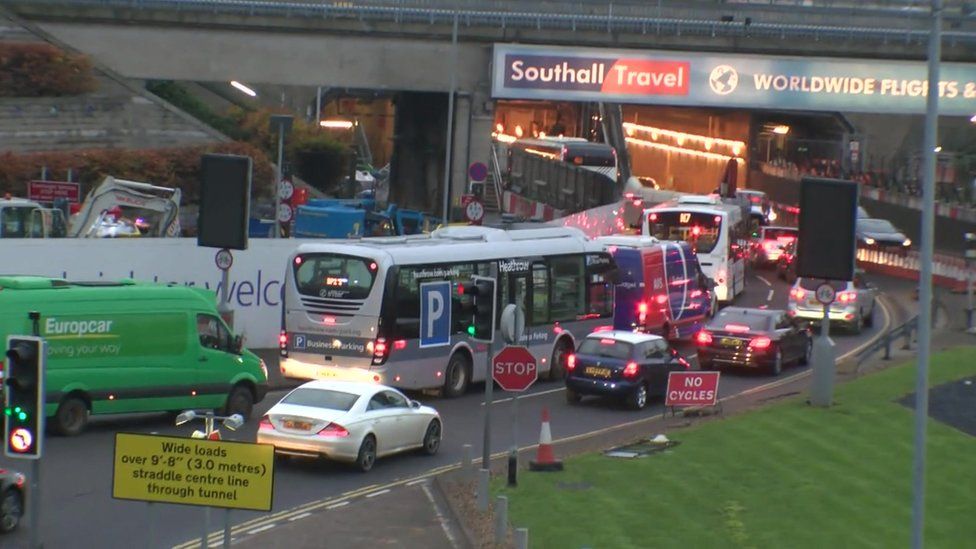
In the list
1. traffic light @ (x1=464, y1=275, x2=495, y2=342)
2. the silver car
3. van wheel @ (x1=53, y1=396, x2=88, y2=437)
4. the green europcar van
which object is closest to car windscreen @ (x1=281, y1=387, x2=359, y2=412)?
traffic light @ (x1=464, y1=275, x2=495, y2=342)

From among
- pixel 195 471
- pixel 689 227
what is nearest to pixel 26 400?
pixel 195 471

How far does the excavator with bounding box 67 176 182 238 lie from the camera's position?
39.8 metres

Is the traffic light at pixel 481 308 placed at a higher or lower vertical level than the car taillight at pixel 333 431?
higher

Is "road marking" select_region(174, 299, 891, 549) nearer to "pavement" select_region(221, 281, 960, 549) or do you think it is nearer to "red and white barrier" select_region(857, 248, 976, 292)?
"pavement" select_region(221, 281, 960, 549)

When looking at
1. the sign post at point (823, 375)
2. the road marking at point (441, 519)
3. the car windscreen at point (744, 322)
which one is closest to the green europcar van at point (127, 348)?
the road marking at point (441, 519)

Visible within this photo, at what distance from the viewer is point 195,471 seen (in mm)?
13359

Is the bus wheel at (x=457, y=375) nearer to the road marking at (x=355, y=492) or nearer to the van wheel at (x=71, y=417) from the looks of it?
the road marking at (x=355, y=492)

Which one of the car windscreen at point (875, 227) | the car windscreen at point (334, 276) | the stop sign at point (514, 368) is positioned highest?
the car windscreen at point (875, 227)

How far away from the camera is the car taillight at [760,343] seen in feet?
113

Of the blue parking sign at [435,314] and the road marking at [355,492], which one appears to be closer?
the road marking at [355,492]

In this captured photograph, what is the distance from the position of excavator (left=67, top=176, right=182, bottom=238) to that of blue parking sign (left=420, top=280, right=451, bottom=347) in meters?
11.7

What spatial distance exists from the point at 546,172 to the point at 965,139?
23.9m

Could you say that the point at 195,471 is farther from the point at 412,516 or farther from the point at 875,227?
the point at 875,227

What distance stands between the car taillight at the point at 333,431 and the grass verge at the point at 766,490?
234 cm
